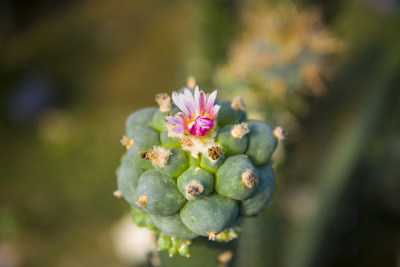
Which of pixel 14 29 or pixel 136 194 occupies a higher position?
pixel 14 29

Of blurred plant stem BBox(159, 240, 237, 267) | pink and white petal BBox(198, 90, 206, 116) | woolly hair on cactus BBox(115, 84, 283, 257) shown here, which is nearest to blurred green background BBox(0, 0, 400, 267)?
blurred plant stem BBox(159, 240, 237, 267)

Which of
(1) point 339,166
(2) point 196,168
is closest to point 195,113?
(2) point 196,168

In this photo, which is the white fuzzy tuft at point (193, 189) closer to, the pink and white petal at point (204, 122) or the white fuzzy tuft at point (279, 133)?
the pink and white petal at point (204, 122)

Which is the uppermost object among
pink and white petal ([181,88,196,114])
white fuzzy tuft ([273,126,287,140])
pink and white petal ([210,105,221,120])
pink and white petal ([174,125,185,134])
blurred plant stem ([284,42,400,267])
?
blurred plant stem ([284,42,400,267])

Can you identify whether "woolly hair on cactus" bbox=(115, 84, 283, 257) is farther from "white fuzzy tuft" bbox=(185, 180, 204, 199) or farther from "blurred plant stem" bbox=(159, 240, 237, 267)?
"blurred plant stem" bbox=(159, 240, 237, 267)

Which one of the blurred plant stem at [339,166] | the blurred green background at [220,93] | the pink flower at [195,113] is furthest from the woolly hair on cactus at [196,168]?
the blurred plant stem at [339,166]

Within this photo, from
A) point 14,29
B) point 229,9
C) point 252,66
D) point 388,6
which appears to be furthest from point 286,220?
point 14,29

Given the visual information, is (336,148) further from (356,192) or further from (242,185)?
(242,185)
